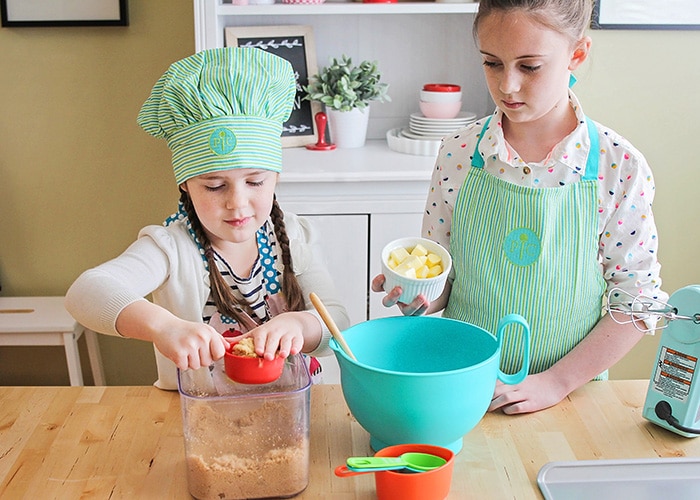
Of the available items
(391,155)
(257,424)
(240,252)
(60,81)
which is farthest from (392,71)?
(257,424)

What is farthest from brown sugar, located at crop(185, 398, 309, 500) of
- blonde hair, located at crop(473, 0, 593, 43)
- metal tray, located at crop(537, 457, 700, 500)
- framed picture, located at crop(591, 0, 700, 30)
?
framed picture, located at crop(591, 0, 700, 30)

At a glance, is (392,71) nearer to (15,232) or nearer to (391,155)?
(391,155)

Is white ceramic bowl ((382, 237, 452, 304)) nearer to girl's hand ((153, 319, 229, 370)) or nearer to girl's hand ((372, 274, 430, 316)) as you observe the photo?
girl's hand ((372, 274, 430, 316))

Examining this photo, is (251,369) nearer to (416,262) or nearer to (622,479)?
(416,262)

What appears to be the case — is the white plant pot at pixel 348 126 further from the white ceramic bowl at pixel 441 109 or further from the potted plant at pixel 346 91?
the white ceramic bowl at pixel 441 109

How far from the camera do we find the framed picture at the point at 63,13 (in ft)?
8.06

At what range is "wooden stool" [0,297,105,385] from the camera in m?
2.45

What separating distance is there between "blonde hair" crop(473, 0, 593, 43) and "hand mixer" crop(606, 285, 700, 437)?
453mm

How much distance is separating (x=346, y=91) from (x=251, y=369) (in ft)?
4.96

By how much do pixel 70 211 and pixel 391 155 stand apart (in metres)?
1.10

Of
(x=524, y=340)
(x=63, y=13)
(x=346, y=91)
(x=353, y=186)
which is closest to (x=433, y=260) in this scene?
(x=524, y=340)

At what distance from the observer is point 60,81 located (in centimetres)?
255

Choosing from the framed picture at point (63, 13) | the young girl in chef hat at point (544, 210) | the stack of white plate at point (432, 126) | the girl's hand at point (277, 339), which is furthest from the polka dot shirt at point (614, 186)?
the framed picture at point (63, 13)

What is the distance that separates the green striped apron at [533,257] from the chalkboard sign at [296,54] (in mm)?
1152
